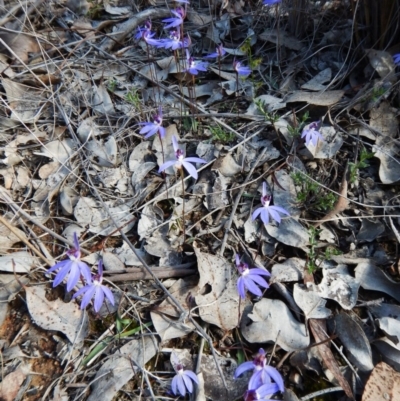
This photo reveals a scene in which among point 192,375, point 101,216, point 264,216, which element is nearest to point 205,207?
point 264,216

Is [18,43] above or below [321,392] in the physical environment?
above

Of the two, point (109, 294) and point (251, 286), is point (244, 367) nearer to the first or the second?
point (251, 286)

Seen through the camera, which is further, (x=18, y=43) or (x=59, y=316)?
(x=18, y=43)

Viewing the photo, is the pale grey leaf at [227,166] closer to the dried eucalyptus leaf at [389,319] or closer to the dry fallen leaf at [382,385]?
the dried eucalyptus leaf at [389,319]

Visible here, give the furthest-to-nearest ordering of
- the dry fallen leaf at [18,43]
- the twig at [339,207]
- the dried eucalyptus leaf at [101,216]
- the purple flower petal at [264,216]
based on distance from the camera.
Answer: the dry fallen leaf at [18,43] < the dried eucalyptus leaf at [101,216] < the twig at [339,207] < the purple flower petal at [264,216]

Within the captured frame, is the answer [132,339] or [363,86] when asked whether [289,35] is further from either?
[132,339]

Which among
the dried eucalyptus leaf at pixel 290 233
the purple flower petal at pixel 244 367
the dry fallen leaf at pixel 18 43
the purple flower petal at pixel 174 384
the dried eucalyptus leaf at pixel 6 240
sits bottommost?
the purple flower petal at pixel 174 384

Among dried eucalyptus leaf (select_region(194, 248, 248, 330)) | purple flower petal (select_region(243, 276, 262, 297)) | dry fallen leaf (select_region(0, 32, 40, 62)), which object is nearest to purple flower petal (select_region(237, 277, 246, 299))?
purple flower petal (select_region(243, 276, 262, 297))

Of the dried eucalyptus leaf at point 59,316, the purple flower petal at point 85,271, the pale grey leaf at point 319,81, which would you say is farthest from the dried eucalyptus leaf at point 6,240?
the pale grey leaf at point 319,81
